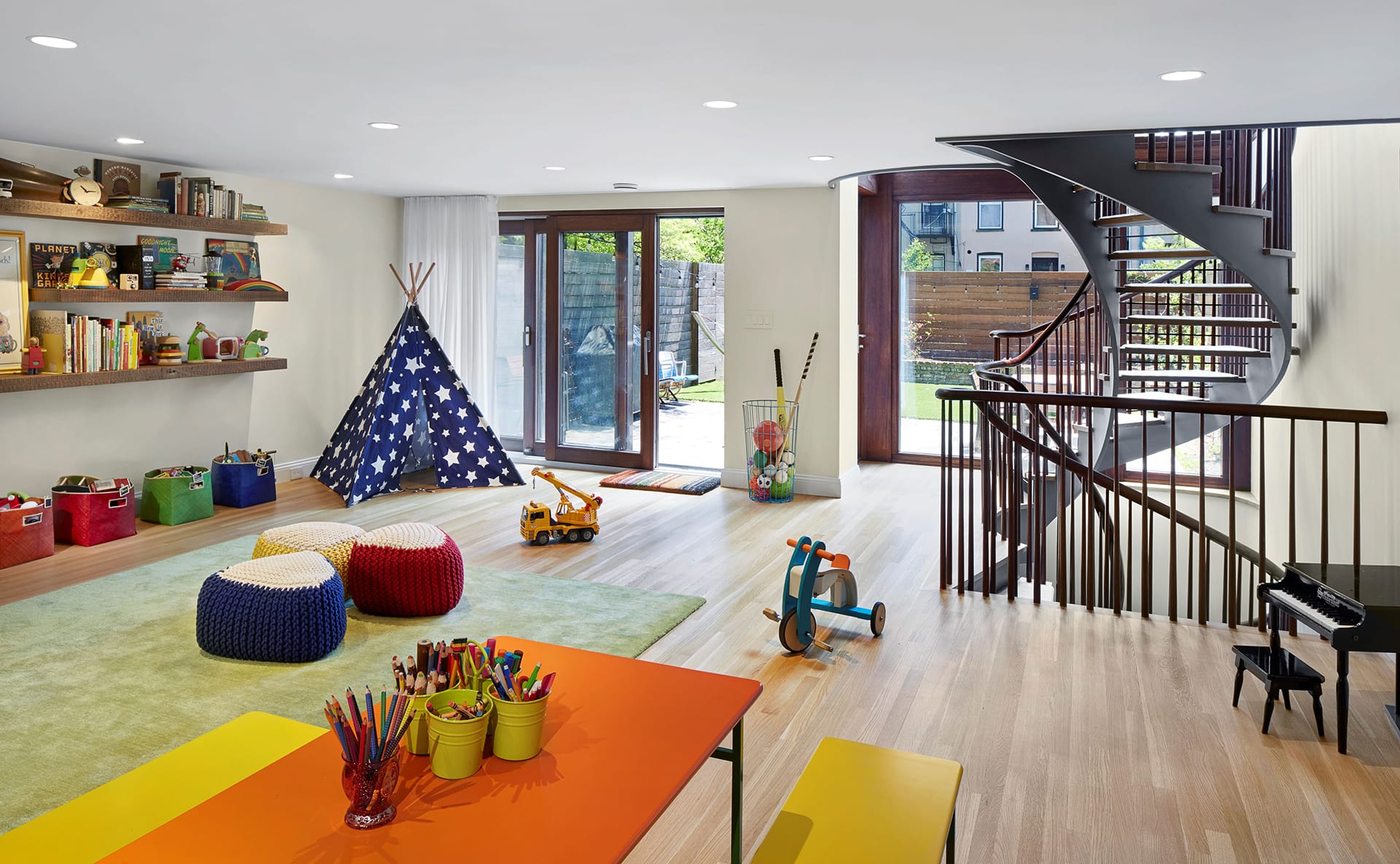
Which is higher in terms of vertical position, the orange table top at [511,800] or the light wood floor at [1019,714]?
the orange table top at [511,800]

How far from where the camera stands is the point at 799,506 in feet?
21.9

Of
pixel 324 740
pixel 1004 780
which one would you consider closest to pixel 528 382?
pixel 1004 780

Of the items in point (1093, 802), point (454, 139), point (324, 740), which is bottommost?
point (1093, 802)

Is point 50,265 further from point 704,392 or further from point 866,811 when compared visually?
point 866,811

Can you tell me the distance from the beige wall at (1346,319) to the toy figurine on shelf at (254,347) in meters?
6.37

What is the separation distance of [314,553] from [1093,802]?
9.69 feet

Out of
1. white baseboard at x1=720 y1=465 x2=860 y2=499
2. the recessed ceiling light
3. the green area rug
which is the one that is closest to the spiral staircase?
white baseboard at x1=720 y1=465 x2=860 y2=499

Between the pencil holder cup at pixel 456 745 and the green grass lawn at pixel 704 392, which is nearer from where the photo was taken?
the pencil holder cup at pixel 456 745

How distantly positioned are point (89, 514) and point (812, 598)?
13.2 feet

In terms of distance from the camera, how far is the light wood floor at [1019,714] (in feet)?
8.31

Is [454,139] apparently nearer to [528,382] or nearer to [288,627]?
[288,627]

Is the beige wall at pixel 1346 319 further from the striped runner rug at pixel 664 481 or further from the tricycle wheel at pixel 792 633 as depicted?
the striped runner rug at pixel 664 481

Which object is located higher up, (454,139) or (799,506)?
(454,139)

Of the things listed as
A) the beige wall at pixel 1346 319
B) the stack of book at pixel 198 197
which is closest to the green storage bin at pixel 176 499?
the stack of book at pixel 198 197
